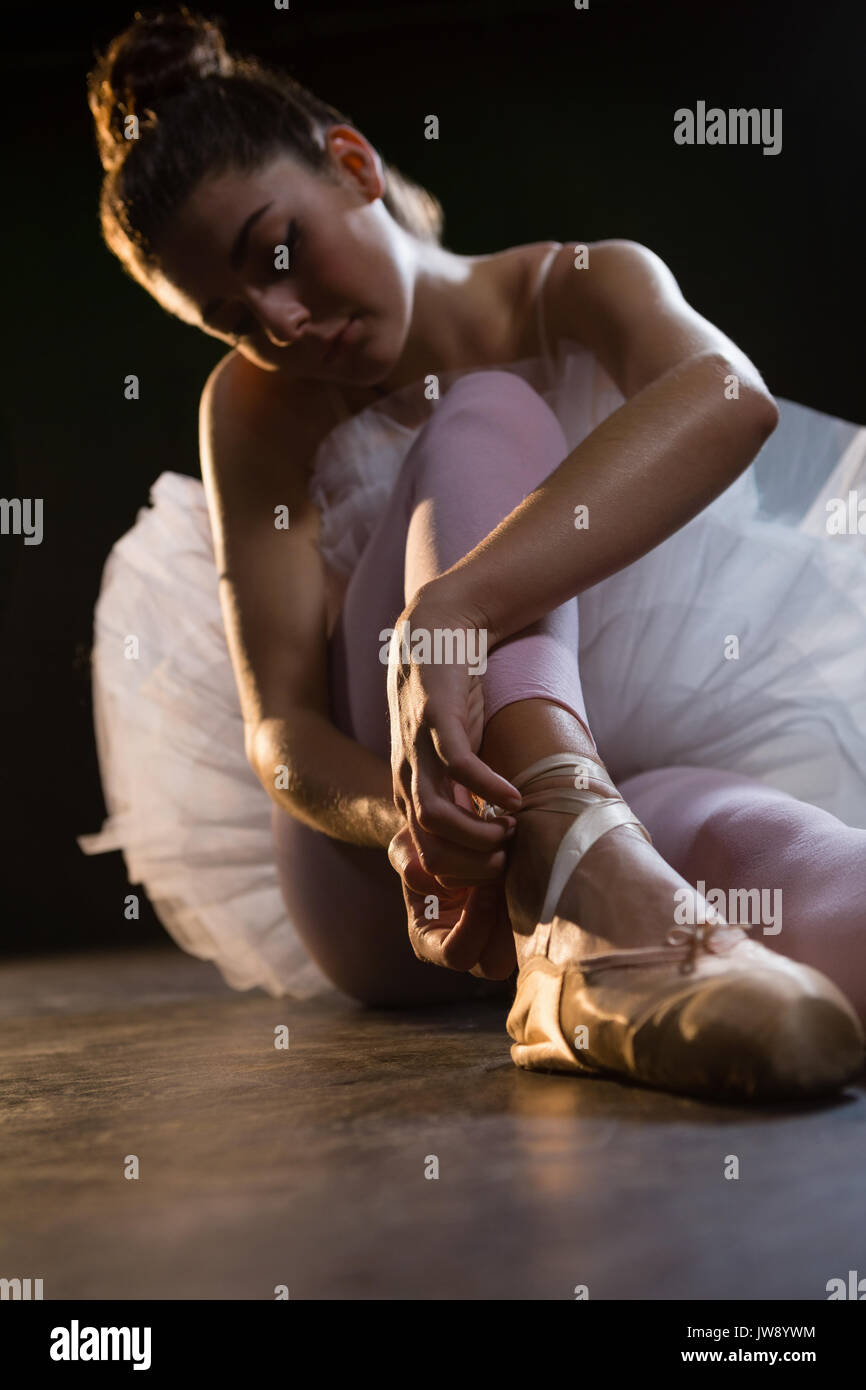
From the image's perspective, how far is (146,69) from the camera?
43.1 inches

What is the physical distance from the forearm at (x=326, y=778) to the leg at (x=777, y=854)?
209 mm

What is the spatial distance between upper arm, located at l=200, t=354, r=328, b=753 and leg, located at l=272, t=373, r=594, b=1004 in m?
0.04

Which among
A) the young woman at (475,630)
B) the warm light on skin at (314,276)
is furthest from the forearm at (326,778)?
the warm light on skin at (314,276)

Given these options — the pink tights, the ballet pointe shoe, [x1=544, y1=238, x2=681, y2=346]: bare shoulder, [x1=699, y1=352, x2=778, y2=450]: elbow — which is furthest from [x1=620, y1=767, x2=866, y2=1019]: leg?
[x1=544, y1=238, x2=681, y2=346]: bare shoulder

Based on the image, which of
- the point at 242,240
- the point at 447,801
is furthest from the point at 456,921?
the point at 242,240

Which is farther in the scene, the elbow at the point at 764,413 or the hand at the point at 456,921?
the elbow at the point at 764,413

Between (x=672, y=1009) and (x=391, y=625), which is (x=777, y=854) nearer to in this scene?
(x=672, y=1009)

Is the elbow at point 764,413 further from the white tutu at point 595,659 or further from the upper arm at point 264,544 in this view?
the upper arm at point 264,544

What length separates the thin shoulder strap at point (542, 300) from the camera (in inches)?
44.7

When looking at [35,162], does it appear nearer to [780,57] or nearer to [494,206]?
[494,206]

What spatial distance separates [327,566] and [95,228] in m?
2.15

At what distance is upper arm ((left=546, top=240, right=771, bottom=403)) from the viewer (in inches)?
35.2

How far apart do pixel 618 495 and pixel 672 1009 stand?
0.36 meters
